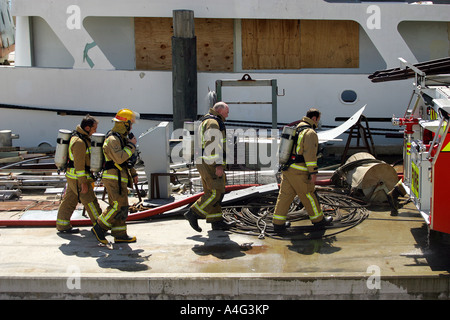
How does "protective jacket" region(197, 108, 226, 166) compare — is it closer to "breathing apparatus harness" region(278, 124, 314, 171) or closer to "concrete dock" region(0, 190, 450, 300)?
"breathing apparatus harness" region(278, 124, 314, 171)

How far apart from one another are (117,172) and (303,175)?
2089 millimetres

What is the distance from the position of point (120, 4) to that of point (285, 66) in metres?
3.63

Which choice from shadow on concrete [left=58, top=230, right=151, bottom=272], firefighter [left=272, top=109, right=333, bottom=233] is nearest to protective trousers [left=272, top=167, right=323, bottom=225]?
firefighter [left=272, top=109, right=333, bottom=233]

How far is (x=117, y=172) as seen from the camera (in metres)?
6.39

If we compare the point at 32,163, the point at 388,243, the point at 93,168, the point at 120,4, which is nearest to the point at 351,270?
the point at 388,243

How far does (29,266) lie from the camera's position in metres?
5.89

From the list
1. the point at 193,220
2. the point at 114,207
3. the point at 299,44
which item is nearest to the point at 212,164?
the point at 193,220

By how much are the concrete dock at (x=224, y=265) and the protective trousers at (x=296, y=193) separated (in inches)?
11.4

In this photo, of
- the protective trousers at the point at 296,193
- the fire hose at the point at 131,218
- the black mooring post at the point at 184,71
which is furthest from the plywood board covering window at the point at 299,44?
the protective trousers at the point at 296,193

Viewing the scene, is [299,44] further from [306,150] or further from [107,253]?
[107,253]

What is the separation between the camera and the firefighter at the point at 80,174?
21.4 ft

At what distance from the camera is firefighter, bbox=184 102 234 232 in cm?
661

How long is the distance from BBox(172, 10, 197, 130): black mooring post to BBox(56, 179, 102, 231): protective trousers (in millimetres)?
4658

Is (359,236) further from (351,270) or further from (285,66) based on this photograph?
(285,66)
